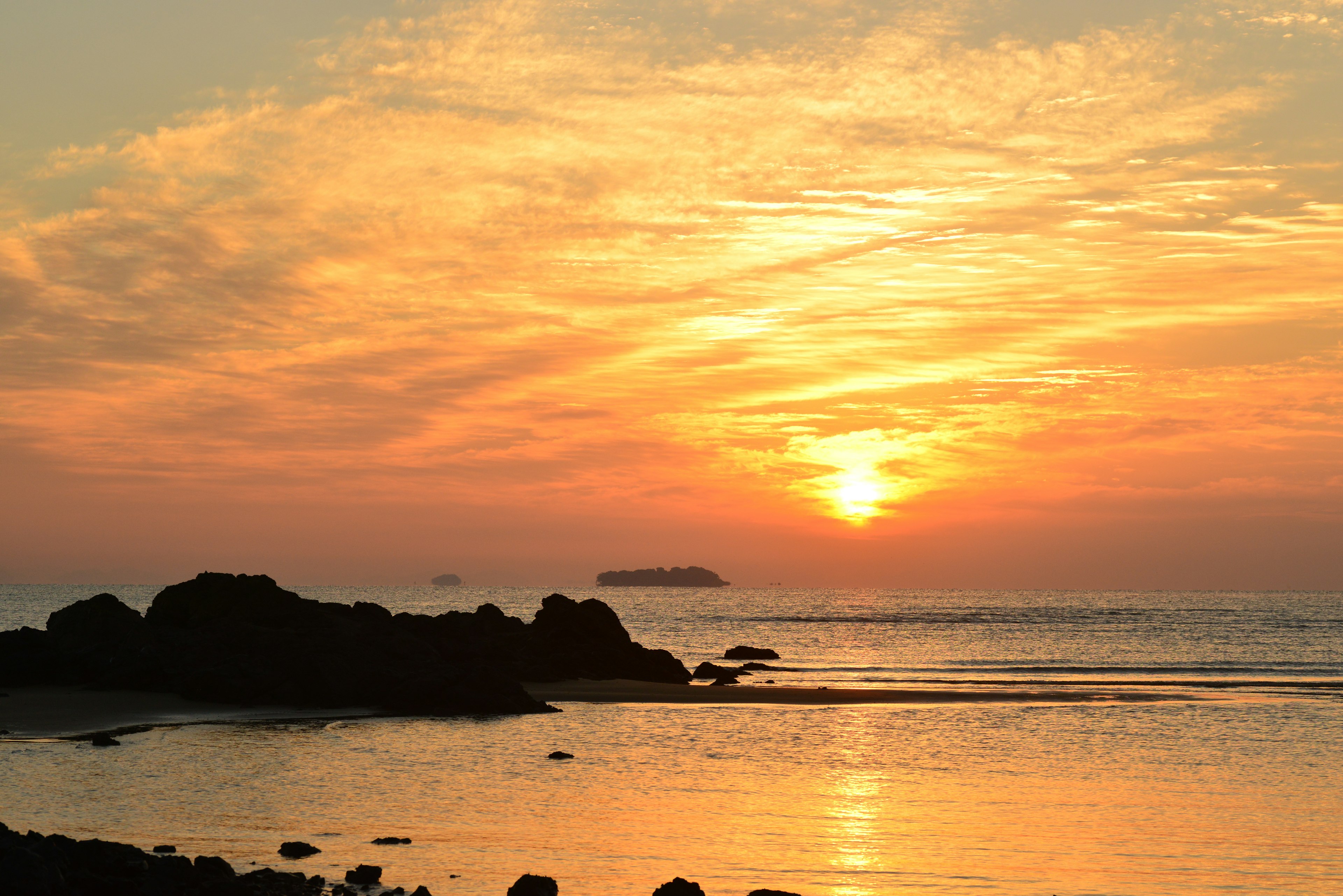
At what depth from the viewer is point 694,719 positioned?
42219mm

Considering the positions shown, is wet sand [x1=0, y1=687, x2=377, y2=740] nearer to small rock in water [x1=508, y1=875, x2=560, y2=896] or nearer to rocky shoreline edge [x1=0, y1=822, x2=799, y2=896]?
rocky shoreline edge [x1=0, y1=822, x2=799, y2=896]

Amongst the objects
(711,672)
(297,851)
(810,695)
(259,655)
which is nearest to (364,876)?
(297,851)

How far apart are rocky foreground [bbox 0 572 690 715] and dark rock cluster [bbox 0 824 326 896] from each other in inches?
1088

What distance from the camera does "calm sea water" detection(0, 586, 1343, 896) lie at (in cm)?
1806

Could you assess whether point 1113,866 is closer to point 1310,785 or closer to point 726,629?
point 1310,785

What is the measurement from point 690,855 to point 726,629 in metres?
124

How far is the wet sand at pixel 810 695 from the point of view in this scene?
1980 inches

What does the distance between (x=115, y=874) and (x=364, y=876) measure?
3508 mm

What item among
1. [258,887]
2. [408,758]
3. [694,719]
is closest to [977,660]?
[694,719]

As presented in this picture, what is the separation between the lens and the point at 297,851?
60.7ft

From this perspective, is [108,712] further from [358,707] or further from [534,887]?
[534,887]

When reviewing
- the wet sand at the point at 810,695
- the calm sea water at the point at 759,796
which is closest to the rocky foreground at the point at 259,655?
the calm sea water at the point at 759,796

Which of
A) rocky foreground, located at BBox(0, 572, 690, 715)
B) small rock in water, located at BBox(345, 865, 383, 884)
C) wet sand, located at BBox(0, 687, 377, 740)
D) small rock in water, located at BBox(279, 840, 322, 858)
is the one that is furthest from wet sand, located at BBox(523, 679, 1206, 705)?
small rock in water, located at BBox(345, 865, 383, 884)

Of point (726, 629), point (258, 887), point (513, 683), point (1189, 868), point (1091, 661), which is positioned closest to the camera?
point (258, 887)
